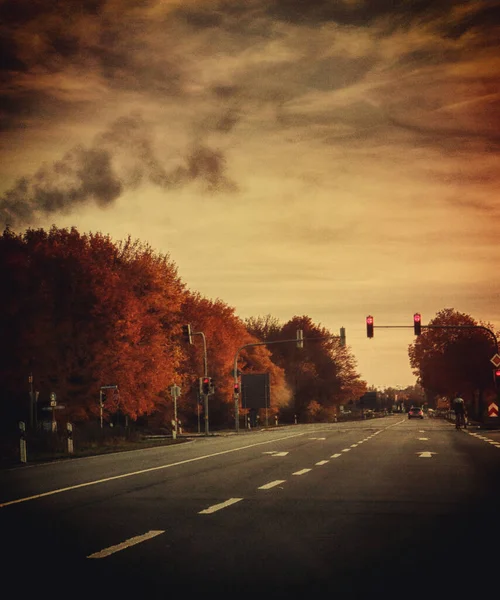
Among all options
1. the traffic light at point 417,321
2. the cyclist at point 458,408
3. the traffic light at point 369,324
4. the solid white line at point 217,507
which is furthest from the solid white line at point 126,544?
the traffic light at point 369,324

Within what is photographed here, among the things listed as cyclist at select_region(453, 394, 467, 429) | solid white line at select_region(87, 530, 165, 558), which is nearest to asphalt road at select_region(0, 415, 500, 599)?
solid white line at select_region(87, 530, 165, 558)

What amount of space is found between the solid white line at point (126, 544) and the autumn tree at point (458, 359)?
2654 inches

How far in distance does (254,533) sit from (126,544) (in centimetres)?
144

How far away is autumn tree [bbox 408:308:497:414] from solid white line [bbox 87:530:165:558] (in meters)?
67.4

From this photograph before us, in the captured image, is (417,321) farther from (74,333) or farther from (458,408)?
(74,333)

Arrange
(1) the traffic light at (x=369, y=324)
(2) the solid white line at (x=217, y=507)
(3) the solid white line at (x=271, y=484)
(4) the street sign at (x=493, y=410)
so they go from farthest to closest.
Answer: (1) the traffic light at (x=369, y=324), (4) the street sign at (x=493, y=410), (3) the solid white line at (x=271, y=484), (2) the solid white line at (x=217, y=507)

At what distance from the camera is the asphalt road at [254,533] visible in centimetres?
672

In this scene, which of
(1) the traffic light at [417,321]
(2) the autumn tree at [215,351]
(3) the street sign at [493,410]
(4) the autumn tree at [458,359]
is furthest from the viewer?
(4) the autumn tree at [458,359]

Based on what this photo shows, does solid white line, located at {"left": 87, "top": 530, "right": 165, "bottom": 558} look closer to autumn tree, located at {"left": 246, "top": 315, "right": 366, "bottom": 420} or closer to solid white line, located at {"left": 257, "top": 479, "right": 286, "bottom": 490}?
solid white line, located at {"left": 257, "top": 479, "right": 286, "bottom": 490}

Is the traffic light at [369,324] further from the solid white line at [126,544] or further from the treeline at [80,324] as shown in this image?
the solid white line at [126,544]

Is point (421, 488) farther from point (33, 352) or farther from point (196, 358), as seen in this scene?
point (196, 358)

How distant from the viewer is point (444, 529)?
9516mm

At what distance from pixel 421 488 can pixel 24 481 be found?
24.5 ft

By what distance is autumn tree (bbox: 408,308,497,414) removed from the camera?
8500 cm
